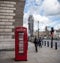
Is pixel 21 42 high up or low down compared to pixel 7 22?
down

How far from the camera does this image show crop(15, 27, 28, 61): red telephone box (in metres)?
16.7

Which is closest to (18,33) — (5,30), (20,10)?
(5,30)

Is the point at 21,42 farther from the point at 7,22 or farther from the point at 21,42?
the point at 7,22

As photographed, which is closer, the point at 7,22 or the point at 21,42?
the point at 21,42

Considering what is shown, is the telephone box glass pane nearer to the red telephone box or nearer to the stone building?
the red telephone box

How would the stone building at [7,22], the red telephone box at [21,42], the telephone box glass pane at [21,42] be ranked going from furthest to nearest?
the stone building at [7,22] < the telephone box glass pane at [21,42] < the red telephone box at [21,42]

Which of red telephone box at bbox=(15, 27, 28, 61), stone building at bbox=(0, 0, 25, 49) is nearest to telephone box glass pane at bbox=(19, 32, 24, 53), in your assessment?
red telephone box at bbox=(15, 27, 28, 61)

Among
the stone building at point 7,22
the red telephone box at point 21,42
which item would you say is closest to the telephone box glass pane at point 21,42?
the red telephone box at point 21,42

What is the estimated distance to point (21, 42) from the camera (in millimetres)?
16875

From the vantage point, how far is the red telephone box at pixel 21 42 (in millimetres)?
16688

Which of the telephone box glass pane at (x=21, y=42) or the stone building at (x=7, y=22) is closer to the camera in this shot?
the telephone box glass pane at (x=21, y=42)

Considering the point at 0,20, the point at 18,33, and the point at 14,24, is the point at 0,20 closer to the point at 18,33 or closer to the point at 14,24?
the point at 14,24

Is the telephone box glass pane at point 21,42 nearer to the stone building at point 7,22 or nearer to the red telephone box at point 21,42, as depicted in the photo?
the red telephone box at point 21,42

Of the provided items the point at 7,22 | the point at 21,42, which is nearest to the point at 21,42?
the point at 21,42
